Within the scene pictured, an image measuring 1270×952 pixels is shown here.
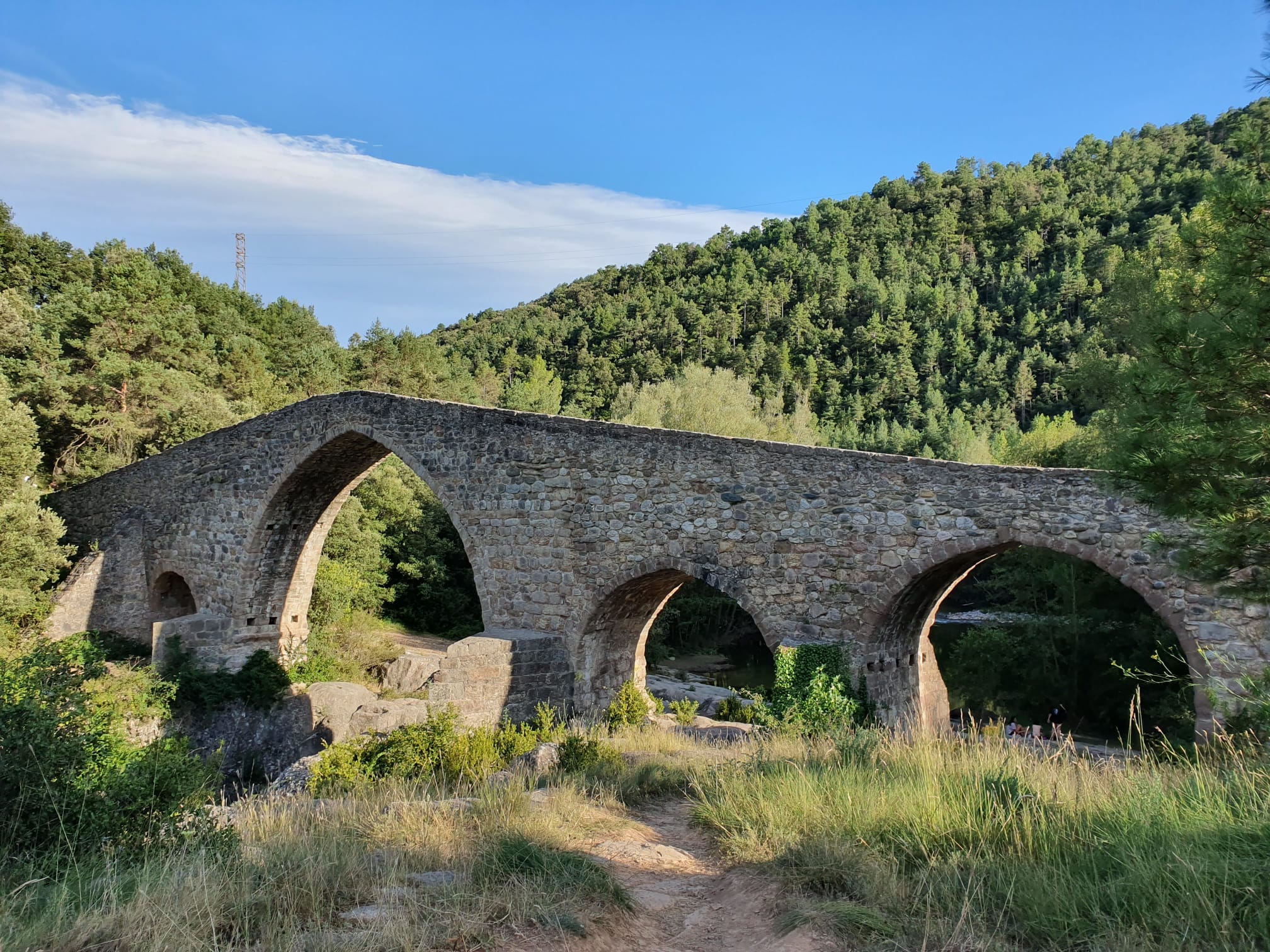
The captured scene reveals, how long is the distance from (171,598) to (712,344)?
38.1 m

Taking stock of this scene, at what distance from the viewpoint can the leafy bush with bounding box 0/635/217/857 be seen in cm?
404

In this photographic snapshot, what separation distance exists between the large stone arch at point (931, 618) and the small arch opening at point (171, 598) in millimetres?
14726

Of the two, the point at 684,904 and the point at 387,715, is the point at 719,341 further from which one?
the point at 684,904

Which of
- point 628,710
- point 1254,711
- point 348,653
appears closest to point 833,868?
point 1254,711

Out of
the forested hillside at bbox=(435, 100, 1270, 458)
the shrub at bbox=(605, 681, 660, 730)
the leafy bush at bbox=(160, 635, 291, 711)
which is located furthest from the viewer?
the forested hillside at bbox=(435, 100, 1270, 458)

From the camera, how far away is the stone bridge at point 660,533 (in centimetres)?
793

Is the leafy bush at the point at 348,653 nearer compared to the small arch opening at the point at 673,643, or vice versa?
the small arch opening at the point at 673,643

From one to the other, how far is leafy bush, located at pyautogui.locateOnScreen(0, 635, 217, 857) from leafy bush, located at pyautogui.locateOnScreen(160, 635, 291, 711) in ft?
34.1

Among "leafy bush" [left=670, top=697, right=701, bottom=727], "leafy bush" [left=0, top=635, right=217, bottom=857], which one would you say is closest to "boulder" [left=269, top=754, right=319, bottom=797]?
"leafy bush" [left=0, top=635, right=217, bottom=857]

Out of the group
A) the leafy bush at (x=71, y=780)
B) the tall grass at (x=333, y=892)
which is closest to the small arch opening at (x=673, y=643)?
the tall grass at (x=333, y=892)

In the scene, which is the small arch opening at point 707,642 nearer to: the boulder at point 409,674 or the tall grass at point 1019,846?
the boulder at point 409,674

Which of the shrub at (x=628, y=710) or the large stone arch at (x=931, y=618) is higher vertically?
the large stone arch at (x=931, y=618)

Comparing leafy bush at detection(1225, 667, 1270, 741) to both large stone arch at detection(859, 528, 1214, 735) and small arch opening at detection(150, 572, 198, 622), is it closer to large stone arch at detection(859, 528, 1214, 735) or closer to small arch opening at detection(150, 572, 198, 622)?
large stone arch at detection(859, 528, 1214, 735)

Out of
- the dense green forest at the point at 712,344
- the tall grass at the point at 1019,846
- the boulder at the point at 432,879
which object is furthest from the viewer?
the dense green forest at the point at 712,344
